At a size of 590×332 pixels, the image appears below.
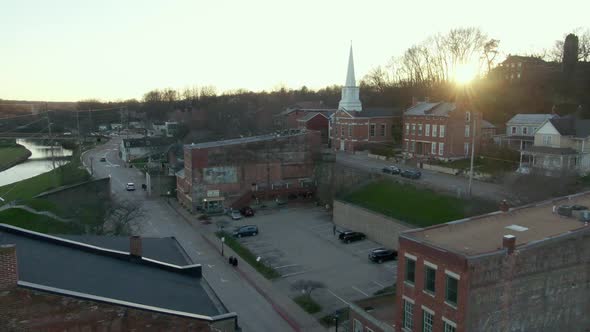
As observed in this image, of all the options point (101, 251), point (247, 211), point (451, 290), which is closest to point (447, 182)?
point (247, 211)

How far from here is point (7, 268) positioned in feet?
28.3

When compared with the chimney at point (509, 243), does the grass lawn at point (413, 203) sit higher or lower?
lower

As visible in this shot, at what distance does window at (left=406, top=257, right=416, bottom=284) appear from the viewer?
16578mm

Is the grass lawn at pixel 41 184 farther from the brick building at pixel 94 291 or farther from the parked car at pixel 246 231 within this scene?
the brick building at pixel 94 291

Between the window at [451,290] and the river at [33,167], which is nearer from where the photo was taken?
the window at [451,290]

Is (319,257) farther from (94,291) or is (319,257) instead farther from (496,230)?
(94,291)

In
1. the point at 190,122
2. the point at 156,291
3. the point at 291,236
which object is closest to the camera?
the point at 156,291

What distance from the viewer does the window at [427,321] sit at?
15.9m

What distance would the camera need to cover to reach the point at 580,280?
1686cm

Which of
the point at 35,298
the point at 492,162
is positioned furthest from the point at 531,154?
the point at 35,298

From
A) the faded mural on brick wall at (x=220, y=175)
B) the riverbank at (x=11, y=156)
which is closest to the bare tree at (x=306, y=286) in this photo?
the faded mural on brick wall at (x=220, y=175)

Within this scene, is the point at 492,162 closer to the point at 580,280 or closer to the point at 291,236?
the point at 291,236

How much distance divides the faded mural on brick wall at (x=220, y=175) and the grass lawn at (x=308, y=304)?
20753 millimetres

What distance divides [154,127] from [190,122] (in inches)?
835
